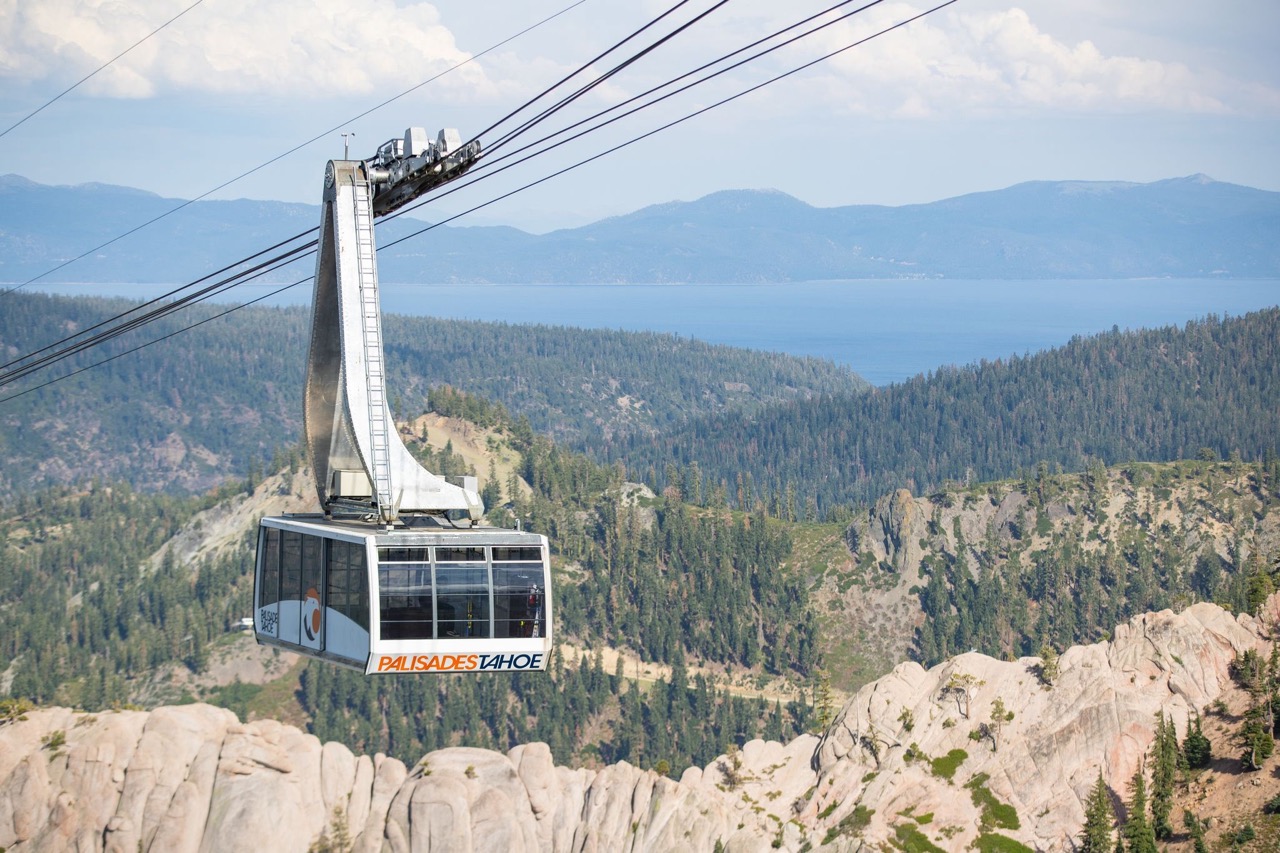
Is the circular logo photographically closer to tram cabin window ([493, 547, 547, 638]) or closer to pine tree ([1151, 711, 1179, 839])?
tram cabin window ([493, 547, 547, 638])

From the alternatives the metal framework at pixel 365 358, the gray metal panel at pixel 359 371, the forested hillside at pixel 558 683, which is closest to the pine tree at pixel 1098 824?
the gray metal panel at pixel 359 371

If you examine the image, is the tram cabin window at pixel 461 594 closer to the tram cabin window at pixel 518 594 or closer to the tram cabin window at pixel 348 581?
the tram cabin window at pixel 518 594

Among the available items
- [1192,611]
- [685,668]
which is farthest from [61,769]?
[685,668]

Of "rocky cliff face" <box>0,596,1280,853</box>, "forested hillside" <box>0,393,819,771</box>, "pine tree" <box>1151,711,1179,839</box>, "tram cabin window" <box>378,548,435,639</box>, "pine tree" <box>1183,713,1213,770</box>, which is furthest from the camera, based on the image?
"forested hillside" <box>0,393,819,771</box>

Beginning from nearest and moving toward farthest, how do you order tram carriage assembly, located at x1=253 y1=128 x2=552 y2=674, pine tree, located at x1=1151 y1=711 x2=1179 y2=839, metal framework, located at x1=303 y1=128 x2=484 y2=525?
tram carriage assembly, located at x1=253 y1=128 x2=552 y2=674
metal framework, located at x1=303 y1=128 x2=484 y2=525
pine tree, located at x1=1151 y1=711 x2=1179 y2=839

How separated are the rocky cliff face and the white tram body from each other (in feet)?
138

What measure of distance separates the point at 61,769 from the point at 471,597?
5345cm

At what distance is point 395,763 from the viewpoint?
92.8 m

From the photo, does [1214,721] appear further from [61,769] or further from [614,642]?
[614,642]

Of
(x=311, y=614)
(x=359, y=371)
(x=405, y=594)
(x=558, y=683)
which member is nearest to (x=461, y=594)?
(x=405, y=594)

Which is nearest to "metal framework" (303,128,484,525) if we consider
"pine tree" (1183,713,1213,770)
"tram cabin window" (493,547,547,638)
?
"tram cabin window" (493,547,547,638)

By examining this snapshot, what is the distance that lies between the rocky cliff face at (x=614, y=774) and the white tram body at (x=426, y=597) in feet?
138

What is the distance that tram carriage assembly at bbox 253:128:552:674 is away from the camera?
143 feet

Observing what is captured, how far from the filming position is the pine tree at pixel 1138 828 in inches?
2899
